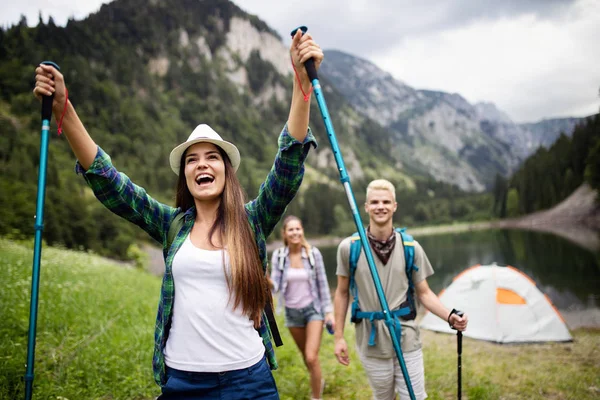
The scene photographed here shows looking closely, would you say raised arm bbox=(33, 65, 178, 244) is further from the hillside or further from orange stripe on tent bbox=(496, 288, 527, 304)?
the hillside

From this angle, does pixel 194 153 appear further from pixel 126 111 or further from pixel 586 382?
pixel 126 111

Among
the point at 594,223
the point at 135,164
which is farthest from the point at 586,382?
the point at 135,164

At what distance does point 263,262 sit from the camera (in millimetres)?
2504

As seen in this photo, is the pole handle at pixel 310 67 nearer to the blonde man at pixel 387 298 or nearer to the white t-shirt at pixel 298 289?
the blonde man at pixel 387 298

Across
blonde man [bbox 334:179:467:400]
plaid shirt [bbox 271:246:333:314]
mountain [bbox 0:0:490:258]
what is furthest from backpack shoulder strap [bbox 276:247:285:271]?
mountain [bbox 0:0:490:258]

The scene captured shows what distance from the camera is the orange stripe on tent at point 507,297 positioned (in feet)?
38.5

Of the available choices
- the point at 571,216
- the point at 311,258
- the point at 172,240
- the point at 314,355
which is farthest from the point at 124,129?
the point at 172,240

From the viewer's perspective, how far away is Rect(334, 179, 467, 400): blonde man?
4.08 meters

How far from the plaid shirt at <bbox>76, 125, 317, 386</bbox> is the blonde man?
201cm

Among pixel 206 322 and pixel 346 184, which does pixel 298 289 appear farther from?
pixel 206 322

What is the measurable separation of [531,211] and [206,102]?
14466cm

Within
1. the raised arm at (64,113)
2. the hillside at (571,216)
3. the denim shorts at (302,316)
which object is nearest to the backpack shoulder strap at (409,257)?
the denim shorts at (302,316)

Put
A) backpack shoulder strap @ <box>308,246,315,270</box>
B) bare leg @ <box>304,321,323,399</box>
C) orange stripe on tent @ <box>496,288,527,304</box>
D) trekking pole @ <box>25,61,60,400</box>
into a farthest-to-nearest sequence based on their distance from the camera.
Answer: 1. orange stripe on tent @ <box>496,288,527,304</box>
2. backpack shoulder strap @ <box>308,246,315,270</box>
3. bare leg @ <box>304,321,323,399</box>
4. trekking pole @ <box>25,61,60,400</box>

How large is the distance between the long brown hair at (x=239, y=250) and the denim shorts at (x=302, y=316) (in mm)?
3871
